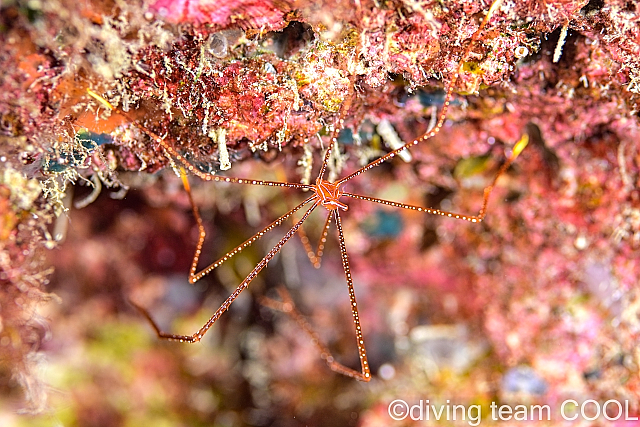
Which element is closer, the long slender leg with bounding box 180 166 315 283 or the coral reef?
the coral reef

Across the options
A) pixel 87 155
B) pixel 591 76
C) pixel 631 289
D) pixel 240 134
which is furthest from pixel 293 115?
pixel 631 289

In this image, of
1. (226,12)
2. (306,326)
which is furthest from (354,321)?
(226,12)

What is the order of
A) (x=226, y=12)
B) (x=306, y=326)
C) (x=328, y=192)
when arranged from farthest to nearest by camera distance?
1. (x=306, y=326)
2. (x=328, y=192)
3. (x=226, y=12)

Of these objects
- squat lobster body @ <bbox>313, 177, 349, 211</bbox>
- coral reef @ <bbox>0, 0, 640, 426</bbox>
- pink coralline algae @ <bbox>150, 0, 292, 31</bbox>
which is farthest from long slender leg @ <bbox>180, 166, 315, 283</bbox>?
pink coralline algae @ <bbox>150, 0, 292, 31</bbox>

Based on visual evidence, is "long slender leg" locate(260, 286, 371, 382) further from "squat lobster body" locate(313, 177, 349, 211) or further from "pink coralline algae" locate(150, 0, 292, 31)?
"pink coralline algae" locate(150, 0, 292, 31)

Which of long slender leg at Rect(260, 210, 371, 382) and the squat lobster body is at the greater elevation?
the squat lobster body

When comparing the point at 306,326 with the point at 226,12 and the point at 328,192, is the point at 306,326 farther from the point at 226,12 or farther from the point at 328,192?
the point at 226,12

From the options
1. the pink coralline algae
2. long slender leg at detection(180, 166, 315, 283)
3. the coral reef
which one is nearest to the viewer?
the pink coralline algae

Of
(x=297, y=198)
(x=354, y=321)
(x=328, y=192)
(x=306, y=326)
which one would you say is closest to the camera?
(x=328, y=192)
